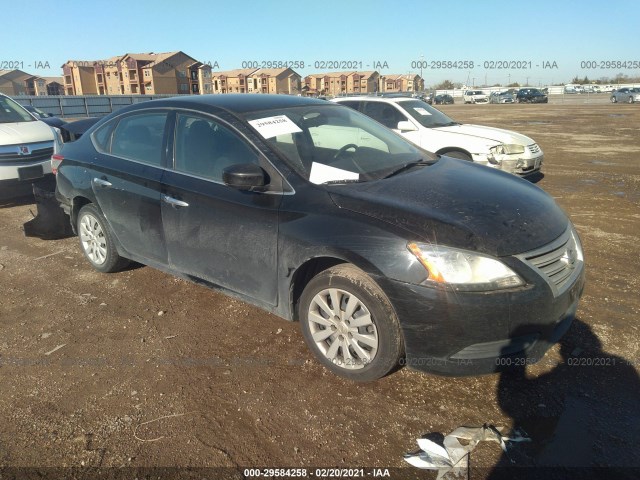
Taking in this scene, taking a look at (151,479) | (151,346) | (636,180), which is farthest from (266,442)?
(636,180)

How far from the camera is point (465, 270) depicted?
2471mm

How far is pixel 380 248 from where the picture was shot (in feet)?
8.54

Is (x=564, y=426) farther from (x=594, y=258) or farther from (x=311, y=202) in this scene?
(x=594, y=258)

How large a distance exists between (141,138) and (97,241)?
49.3 inches

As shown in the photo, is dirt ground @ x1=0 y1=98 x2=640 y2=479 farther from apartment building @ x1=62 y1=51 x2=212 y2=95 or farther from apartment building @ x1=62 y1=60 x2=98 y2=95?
apartment building @ x1=62 y1=60 x2=98 y2=95

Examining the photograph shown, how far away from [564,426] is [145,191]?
11.0 feet

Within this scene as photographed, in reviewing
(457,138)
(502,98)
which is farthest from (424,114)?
(502,98)

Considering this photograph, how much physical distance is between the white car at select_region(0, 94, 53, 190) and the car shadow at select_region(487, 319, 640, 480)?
7.57 metres

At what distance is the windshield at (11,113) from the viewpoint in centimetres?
793

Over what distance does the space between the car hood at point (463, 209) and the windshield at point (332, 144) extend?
20 cm

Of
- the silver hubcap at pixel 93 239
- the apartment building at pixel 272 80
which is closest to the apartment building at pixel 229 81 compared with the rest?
the apartment building at pixel 272 80

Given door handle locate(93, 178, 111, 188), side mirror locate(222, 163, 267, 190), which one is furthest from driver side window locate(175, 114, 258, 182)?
door handle locate(93, 178, 111, 188)

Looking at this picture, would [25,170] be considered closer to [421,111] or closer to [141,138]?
[141,138]

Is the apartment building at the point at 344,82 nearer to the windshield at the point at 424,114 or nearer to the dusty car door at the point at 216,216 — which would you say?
the windshield at the point at 424,114
